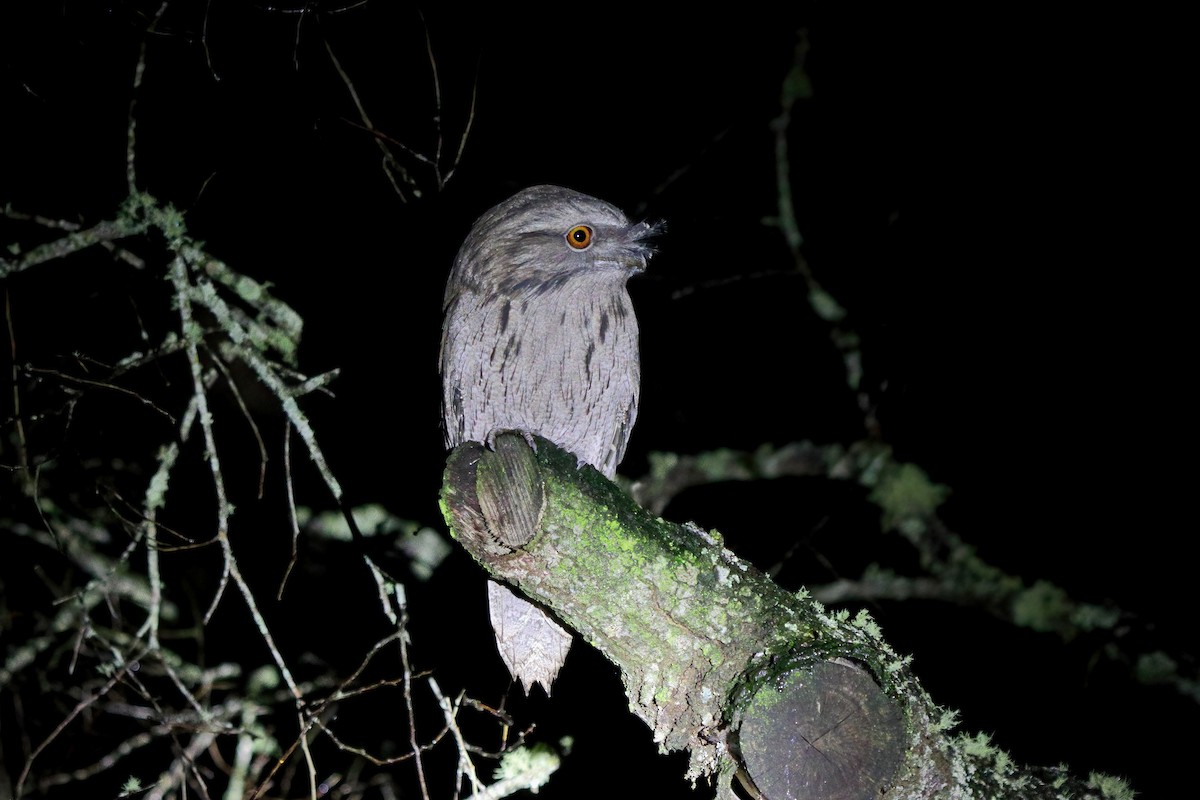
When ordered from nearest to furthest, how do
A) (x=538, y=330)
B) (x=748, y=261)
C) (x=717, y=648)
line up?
(x=717, y=648) → (x=538, y=330) → (x=748, y=261)

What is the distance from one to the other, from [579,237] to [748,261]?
10.1 feet

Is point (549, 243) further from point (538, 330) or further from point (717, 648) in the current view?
point (717, 648)

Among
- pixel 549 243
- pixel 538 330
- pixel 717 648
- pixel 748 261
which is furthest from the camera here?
pixel 748 261

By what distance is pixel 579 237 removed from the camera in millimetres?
2639

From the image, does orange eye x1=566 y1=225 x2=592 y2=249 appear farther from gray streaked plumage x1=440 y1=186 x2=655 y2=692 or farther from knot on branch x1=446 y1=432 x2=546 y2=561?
knot on branch x1=446 y1=432 x2=546 y2=561

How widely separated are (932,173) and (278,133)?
15.6 ft

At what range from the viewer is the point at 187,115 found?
12.0 ft

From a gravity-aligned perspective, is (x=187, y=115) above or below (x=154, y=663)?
above

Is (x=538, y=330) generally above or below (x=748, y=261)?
above

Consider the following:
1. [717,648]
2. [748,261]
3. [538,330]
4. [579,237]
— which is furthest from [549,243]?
[748,261]

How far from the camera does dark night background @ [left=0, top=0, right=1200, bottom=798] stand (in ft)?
12.1

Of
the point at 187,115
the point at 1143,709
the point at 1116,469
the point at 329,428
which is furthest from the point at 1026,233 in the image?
the point at 187,115

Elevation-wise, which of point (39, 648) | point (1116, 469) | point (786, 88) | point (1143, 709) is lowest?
point (39, 648)

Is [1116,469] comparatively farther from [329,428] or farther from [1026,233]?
[329,428]
